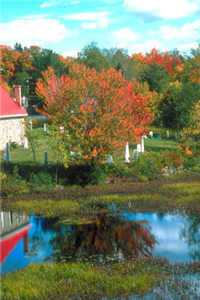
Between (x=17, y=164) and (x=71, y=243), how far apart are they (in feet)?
40.5

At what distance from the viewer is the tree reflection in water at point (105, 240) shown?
61.8ft

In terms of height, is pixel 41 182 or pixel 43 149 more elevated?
pixel 43 149

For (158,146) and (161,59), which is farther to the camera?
(161,59)

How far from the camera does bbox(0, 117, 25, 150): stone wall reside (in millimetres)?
42625

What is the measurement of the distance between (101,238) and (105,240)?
1.07ft

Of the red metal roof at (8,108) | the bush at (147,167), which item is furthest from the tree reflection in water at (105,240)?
the red metal roof at (8,108)

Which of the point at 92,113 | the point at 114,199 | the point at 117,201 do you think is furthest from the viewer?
the point at 92,113

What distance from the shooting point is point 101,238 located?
2084 centimetres

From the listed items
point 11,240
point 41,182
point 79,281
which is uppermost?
point 41,182

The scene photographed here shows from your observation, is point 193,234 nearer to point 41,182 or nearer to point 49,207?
point 49,207

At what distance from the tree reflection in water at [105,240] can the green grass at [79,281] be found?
134 cm

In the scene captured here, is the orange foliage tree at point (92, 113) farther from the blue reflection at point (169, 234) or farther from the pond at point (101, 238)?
the blue reflection at point (169, 234)

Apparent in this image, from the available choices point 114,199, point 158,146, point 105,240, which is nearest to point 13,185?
point 114,199

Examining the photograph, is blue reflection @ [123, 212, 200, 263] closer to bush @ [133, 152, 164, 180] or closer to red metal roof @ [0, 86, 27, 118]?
bush @ [133, 152, 164, 180]
